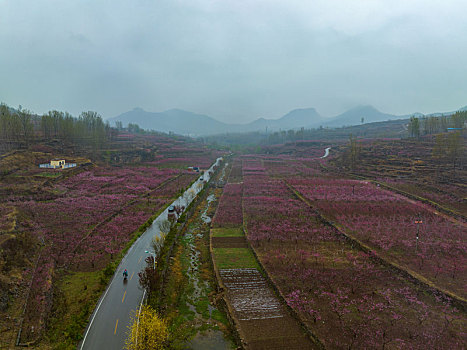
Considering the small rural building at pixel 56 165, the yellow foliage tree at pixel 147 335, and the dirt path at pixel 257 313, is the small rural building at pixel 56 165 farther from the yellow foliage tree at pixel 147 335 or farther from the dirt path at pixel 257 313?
the yellow foliage tree at pixel 147 335

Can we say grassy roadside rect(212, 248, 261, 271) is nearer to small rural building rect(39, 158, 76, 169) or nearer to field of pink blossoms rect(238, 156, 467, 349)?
field of pink blossoms rect(238, 156, 467, 349)

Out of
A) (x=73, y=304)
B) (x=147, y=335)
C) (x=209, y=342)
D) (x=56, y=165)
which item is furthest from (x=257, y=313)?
(x=56, y=165)

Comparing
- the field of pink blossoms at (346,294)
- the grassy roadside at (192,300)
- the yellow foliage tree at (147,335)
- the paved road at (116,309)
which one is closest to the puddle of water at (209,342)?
the grassy roadside at (192,300)

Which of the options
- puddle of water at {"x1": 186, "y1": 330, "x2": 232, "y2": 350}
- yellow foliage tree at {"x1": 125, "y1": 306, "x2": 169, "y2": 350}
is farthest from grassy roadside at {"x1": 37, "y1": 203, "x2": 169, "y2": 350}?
puddle of water at {"x1": 186, "y1": 330, "x2": 232, "y2": 350}

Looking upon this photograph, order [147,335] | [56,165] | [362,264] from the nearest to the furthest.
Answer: [147,335]
[362,264]
[56,165]

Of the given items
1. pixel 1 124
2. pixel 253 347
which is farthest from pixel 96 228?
pixel 1 124

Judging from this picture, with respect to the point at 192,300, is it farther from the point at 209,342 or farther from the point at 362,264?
the point at 362,264
